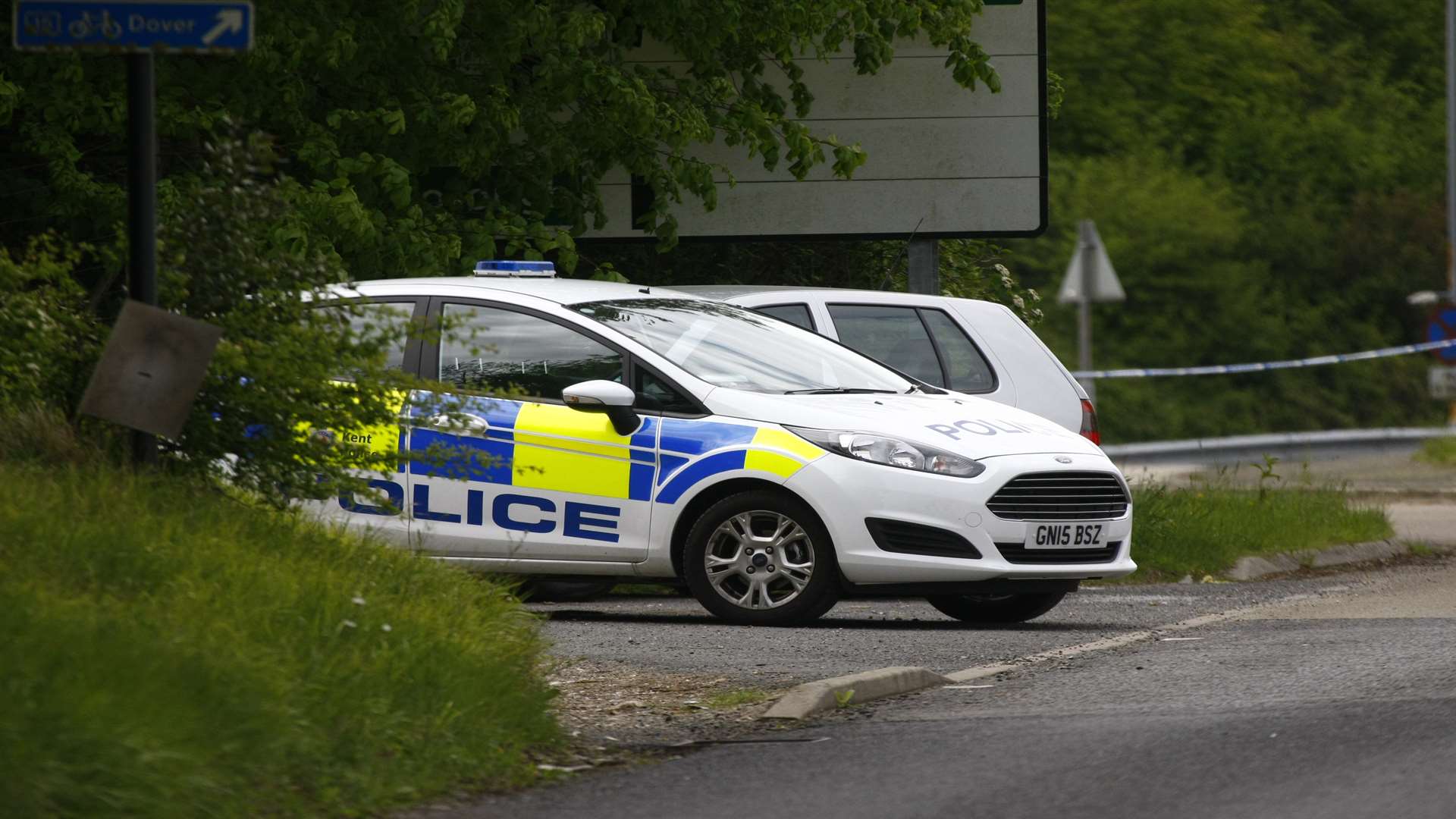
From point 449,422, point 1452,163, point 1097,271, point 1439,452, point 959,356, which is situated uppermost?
point 1452,163

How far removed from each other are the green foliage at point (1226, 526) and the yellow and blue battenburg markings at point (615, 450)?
3.95m

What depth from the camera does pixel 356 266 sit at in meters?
13.6

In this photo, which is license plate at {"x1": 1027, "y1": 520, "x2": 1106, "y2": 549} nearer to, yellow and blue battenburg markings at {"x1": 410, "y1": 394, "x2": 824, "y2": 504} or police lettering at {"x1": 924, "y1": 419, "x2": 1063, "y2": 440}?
police lettering at {"x1": 924, "y1": 419, "x2": 1063, "y2": 440}

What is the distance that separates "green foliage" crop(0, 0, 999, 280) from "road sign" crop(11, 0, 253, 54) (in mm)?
5505

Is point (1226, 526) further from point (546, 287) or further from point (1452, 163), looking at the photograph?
point (1452, 163)

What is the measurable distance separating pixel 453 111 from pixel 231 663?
7.71m

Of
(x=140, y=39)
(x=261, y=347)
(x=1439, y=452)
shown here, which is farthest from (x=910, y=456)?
(x=1439, y=452)

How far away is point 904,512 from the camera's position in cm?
990

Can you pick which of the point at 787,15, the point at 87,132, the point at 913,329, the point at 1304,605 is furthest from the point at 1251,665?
the point at 87,132

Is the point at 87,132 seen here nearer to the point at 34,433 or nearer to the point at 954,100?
the point at 954,100

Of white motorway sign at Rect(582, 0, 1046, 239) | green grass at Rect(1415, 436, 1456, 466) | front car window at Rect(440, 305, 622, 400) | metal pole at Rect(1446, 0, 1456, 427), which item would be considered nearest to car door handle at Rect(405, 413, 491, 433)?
front car window at Rect(440, 305, 622, 400)

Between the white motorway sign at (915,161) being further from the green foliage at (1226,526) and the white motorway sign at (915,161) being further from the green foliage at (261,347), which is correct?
the green foliage at (261,347)

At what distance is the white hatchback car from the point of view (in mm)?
12148

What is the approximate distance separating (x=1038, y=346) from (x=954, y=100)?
3.99m
